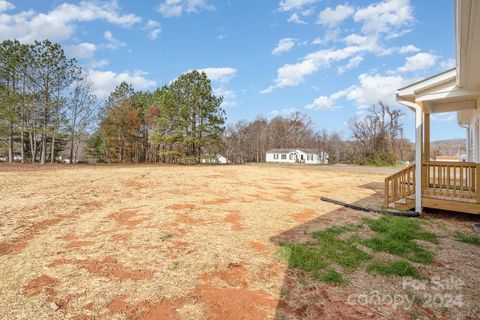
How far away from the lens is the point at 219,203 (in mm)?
7281

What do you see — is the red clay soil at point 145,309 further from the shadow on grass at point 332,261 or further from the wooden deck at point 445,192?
the wooden deck at point 445,192

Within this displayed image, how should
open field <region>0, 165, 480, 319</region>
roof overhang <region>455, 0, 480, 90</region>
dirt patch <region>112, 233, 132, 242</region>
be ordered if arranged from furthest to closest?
dirt patch <region>112, 233, 132, 242</region>
roof overhang <region>455, 0, 480, 90</region>
open field <region>0, 165, 480, 319</region>

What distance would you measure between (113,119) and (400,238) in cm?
2877

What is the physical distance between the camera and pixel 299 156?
1950 inches

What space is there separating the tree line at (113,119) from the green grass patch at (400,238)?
20.3 metres

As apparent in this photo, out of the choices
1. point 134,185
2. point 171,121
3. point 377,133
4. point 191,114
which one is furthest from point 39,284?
point 377,133

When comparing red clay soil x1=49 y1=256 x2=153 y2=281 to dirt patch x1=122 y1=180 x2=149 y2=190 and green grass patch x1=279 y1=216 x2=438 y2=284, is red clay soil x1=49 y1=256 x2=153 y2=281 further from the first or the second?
dirt patch x1=122 y1=180 x2=149 y2=190

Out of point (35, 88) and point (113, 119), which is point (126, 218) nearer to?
point (35, 88)

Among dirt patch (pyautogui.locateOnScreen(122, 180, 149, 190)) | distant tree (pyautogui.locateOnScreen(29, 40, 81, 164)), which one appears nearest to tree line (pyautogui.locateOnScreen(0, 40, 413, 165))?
distant tree (pyautogui.locateOnScreen(29, 40, 81, 164))

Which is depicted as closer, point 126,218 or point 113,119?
point 126,218

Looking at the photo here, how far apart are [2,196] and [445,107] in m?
13.1

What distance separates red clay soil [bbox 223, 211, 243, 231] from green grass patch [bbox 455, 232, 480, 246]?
386cm

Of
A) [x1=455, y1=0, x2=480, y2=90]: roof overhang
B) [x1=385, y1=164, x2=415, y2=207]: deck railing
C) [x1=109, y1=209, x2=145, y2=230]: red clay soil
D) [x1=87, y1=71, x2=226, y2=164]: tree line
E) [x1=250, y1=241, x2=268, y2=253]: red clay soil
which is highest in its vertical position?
[x1=87, y1=71, x2=226, y2=164]: tree line

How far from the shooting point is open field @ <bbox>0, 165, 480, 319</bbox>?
7.94 feet
